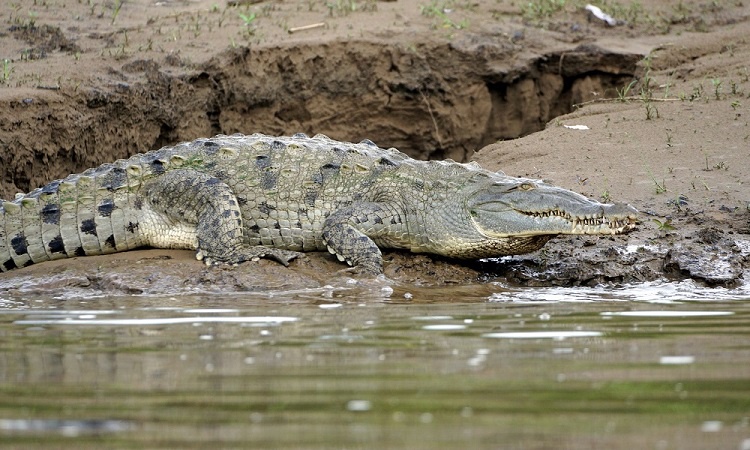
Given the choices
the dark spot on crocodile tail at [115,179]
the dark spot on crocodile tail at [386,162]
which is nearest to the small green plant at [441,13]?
the dark spot on crocodile tail at [386,162]

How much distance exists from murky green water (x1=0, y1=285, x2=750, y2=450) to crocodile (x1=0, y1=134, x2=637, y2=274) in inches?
70.0

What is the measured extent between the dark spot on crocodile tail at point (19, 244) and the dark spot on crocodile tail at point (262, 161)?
177 centimetres

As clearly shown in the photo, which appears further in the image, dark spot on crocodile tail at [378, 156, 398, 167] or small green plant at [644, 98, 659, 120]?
small green plant at [644, 98, 659, 120]

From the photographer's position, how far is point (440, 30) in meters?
12.1

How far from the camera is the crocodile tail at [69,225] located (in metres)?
7.70

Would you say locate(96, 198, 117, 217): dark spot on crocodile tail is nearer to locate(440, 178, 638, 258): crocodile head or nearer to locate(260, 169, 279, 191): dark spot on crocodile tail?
locate(260, 169, 279, 191): dark spot on crocodile tail

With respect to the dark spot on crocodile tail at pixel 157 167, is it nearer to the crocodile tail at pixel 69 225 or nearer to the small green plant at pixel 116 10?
the crocodile tail at pixel 69 225

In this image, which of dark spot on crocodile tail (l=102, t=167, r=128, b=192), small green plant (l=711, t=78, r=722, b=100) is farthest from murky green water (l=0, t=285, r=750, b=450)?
small green plant (l=711, t=78, r=722, b=100)

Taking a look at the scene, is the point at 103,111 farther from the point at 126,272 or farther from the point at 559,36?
the point at 559,36

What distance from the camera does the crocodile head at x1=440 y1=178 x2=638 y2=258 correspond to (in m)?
7.09

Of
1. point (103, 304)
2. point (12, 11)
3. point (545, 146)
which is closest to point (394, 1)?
point (545, 146)

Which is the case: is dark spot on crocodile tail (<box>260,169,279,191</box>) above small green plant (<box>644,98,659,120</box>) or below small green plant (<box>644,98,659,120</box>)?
below

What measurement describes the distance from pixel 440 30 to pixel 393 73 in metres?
0.85

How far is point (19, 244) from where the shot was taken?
7.71 meters
